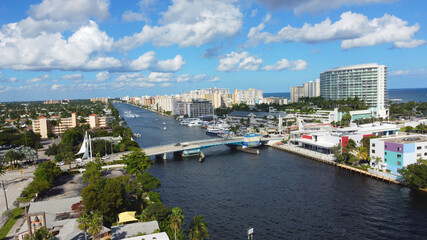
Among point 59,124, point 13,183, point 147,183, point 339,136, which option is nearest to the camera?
point 147,183

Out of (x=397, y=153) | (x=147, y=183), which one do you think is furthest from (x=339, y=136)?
(x=147, y=183)

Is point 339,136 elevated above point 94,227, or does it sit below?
above

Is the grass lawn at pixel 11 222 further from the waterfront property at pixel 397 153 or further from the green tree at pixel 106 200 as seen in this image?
the waterfront property at pixel 397 153

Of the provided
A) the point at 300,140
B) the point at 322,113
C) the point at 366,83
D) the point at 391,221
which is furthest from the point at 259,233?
the point at 366,83

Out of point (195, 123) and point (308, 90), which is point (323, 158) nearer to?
point (195, 123)

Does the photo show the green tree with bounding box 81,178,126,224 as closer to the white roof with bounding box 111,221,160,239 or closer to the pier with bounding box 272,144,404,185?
the white roof with bounding box 111,221,160,239

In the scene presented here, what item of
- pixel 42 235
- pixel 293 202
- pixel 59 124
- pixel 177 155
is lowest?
pixel 293 202

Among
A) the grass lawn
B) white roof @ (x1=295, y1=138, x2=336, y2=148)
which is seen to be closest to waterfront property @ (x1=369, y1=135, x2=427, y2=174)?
white roof @ (x1=295, y1=138, x2=336, y2=148)
